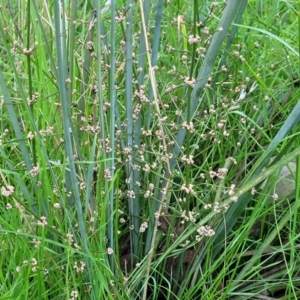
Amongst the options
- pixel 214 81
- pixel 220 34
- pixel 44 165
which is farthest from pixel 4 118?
pixel 220 34

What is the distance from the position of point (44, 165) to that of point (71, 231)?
5.6 inches

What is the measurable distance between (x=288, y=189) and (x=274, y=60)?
410mm

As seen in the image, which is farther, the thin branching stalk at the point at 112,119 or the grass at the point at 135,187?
the grass at the point at 135,187

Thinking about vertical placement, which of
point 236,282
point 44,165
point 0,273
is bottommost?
point 236,282

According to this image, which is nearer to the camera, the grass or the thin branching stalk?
the thin branching stalk

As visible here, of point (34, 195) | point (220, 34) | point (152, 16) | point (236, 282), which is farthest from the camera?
point (152, 16)

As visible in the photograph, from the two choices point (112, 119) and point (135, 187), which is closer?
point (112, 119)

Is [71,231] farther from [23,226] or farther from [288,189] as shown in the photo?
[288,189]

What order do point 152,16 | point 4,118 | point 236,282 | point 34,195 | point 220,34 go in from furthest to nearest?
1. point 152,16
2. point 4,118
3. point 34,195
4. point 236,282
5. point 220,34

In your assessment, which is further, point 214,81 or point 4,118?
point 4,118

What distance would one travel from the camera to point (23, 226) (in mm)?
1222

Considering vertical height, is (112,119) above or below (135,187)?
above

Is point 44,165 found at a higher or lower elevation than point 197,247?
higher

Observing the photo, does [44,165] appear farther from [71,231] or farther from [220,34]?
[220,34]
